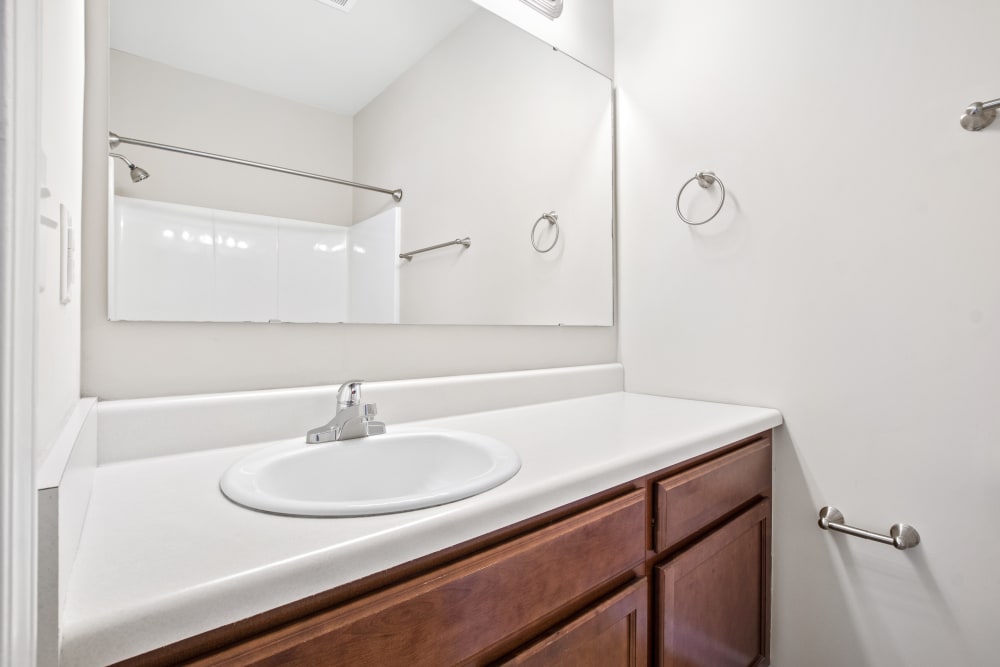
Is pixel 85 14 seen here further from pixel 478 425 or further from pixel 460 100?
pixel 478 425

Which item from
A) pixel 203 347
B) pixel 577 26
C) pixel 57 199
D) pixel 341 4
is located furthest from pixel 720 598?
pixel 577 26

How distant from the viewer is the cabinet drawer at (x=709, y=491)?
85cm

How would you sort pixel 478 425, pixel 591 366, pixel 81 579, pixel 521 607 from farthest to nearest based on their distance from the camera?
1. pixel 591 366
2. pixel 478 425
3. pixel 521 607
4. pixel 81 579

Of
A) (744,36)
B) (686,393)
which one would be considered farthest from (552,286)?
(744,36)

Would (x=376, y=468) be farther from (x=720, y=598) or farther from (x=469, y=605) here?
(x=720, y=598)

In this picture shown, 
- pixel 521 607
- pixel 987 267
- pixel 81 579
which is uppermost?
pixel 987 267

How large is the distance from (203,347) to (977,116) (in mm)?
1507

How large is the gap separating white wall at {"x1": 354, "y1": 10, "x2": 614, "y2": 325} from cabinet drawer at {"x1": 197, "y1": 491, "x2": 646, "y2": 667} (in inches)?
25.3

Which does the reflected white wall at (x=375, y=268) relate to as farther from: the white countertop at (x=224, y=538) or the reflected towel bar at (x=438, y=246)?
the white countertop at (x=224, y=538)

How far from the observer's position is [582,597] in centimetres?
71

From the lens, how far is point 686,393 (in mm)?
1394

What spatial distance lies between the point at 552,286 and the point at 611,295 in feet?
0.81

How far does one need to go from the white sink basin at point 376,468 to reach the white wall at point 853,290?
81 cm

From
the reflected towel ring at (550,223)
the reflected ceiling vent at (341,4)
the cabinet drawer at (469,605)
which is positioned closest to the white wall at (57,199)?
the cabinet drawer at (469,605)
